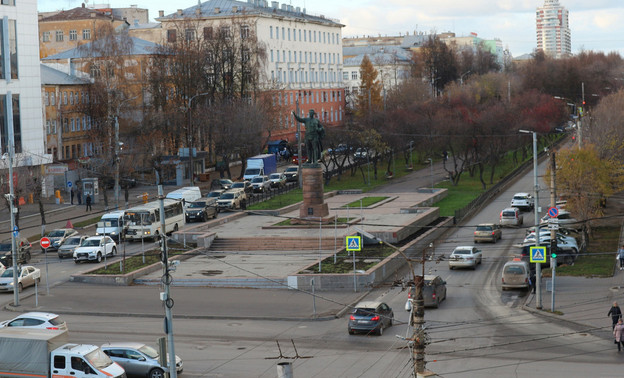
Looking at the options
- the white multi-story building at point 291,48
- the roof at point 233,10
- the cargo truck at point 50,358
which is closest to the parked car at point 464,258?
the cargo truck at point 50,358

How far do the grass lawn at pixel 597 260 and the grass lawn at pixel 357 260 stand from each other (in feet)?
25.3

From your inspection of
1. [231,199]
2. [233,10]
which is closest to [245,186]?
[231,199]

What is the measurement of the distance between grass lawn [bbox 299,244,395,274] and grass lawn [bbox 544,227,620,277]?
7.70 metres

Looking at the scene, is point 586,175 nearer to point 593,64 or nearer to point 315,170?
point 315,170

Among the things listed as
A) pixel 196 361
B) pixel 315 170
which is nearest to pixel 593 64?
pixel 315 170

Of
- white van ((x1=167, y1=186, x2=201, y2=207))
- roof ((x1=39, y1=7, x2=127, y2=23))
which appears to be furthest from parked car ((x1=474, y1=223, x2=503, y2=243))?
roof ((x1=39, y1=7, x2=127, y2=23))

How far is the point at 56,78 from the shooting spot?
80.8 metres

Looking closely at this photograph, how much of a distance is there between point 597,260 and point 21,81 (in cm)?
4618

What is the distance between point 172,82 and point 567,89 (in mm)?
70061

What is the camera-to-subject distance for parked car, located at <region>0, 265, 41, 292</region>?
40281mm

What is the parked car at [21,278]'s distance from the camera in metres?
40.3

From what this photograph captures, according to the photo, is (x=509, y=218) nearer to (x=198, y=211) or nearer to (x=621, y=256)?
(x=621, y=256)

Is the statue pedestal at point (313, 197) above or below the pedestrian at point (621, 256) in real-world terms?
above

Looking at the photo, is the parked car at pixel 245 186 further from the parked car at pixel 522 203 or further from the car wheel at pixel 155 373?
the car wheel at pixel 155 373
